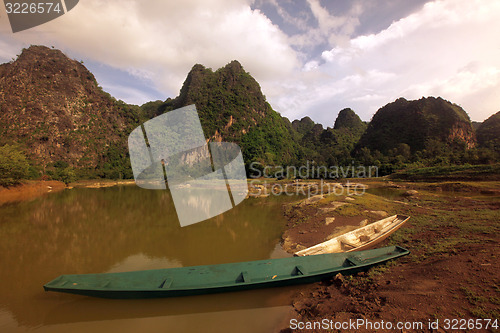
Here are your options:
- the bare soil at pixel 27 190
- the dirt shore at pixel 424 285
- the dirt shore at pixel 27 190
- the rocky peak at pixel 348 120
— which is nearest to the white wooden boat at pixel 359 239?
the dirt shore at pixel 424 285

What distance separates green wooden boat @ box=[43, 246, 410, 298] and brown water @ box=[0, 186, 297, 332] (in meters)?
0.33

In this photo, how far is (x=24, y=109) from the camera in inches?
1880

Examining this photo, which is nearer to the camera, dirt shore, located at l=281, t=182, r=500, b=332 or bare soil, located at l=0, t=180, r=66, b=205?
dirt shore, located at l=281, t=182, r=500, b=332

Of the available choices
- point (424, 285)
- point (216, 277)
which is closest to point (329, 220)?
point (424, 285)

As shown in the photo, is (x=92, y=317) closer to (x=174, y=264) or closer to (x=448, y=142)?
(x=174, y=264)

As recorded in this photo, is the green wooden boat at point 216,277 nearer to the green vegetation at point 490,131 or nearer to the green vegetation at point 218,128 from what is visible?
the green vegetation at point 218,128

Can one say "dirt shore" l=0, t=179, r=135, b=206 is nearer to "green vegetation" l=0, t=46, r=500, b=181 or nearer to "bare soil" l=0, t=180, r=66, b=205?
"bare soil" l=0, t=180, r=66, b=205

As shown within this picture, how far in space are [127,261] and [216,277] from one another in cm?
368

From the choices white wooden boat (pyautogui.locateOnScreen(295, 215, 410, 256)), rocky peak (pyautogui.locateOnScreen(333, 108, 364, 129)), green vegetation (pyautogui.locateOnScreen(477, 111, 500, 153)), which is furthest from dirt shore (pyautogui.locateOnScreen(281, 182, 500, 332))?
rocky peak (pyautogui.locateOnScreen(333, 108, 364, 129))

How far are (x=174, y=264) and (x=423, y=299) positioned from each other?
19.1ft

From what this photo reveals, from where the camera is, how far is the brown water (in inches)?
153

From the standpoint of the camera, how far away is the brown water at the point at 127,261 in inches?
153

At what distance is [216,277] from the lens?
4590 millimetres

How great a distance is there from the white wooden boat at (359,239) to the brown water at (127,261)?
1568mm
